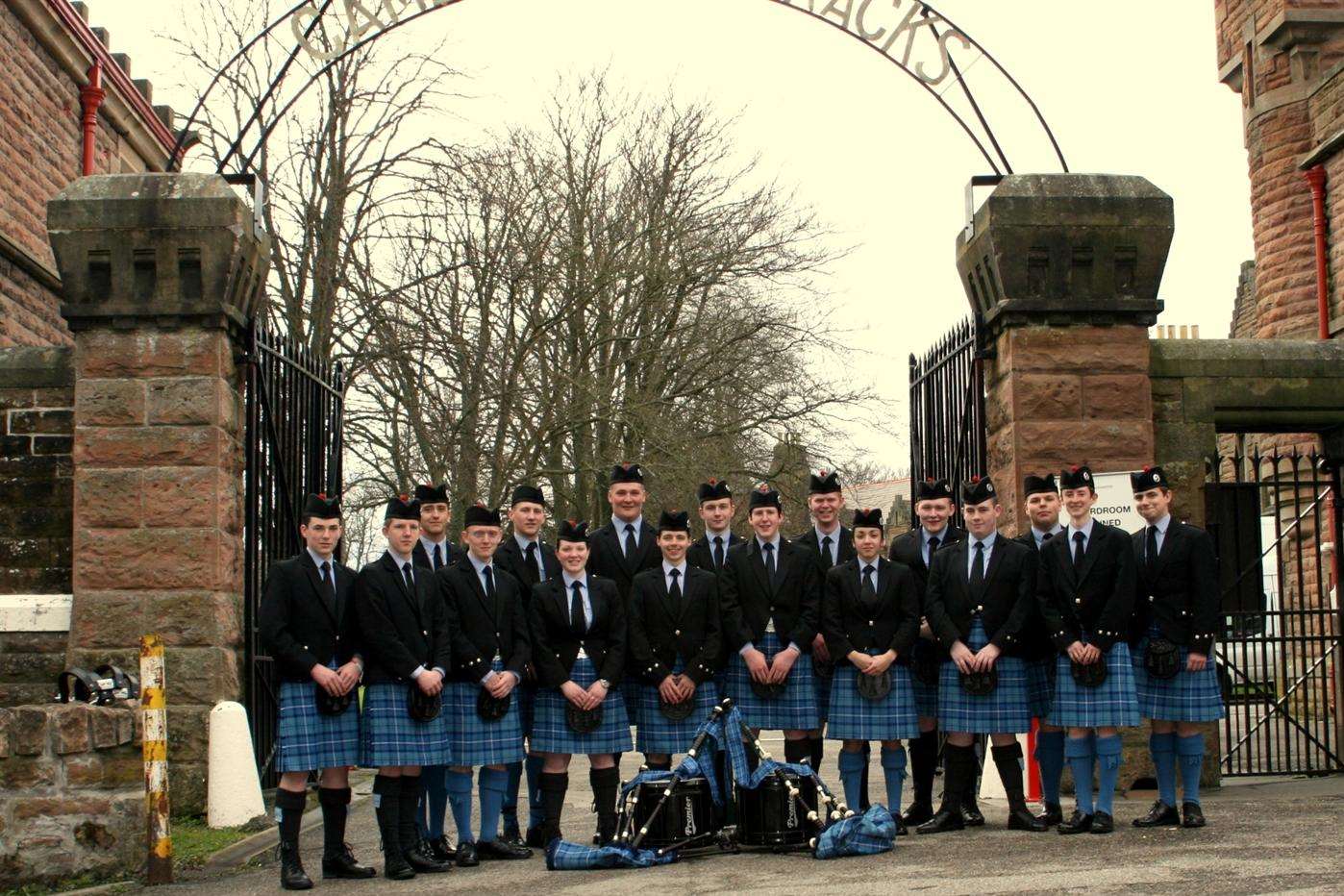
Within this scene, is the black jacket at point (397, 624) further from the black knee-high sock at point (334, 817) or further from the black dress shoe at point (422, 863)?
the black dress shoe at point (422, 863)

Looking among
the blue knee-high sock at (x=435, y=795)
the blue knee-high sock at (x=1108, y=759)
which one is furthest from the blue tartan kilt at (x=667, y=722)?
the blue knee-high sock at (x=1108, y=759)

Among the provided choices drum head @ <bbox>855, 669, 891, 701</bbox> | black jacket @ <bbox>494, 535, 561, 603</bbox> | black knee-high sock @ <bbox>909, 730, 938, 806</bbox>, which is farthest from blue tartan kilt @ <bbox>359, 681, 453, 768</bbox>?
black knee-high sock @ <bbox>909, 730, 938, 806</bbox>

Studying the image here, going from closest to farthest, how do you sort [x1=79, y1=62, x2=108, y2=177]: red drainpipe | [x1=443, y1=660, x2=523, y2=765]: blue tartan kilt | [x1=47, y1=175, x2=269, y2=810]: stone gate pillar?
1. [x1=443, y1=660, x2=523, y2=765]: blue tartan kilt
2. [x1=47, y1=175, x2=269, y2=810]: stone gate pillar
3. [x1=79, y1=62, x2=108, y2=177]: red drainpipe

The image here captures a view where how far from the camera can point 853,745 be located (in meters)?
8.55

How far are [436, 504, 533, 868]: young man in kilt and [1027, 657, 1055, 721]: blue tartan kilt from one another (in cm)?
261

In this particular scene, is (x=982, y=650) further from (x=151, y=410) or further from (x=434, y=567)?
(x=151, y=410)

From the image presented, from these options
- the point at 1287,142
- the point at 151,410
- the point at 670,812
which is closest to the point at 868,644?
the point at 670,812

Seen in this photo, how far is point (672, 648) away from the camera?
27.6 feet

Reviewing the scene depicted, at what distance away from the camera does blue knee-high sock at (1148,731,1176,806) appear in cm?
829

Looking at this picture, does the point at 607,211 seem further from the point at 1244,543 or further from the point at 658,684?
the point at 658,684

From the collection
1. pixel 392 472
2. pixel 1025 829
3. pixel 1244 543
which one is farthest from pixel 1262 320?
pixel 1025 829

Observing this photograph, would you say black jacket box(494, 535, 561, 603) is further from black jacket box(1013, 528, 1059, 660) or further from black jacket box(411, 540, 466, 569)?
black jacket box(1013, 528, 1059, 660)

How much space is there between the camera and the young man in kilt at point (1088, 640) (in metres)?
8.08

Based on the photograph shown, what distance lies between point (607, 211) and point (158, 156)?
270 inches
